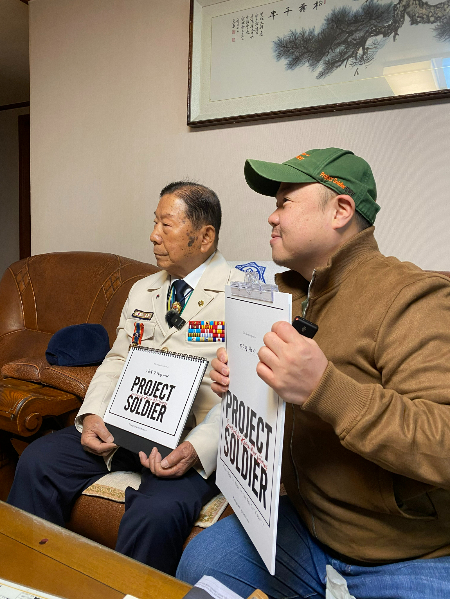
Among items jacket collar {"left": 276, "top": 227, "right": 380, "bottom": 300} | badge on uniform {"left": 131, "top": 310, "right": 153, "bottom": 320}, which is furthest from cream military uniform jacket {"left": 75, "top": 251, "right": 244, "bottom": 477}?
jacket collar {"left": 276, "top": 227, "right": 380, "bottom": 300}

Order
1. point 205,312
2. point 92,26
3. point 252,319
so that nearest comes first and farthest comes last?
point 252,319 → point 205,312 → point 92,26

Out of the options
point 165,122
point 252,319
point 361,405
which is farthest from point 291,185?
point 165,122

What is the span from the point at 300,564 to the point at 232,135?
5.98 ft

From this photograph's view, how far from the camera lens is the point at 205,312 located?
153cm

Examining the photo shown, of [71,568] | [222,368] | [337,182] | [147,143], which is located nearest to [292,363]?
[222,368]

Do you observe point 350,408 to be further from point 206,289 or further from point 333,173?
point 206,289

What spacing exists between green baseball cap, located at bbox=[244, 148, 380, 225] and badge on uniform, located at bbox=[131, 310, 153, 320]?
0.78m

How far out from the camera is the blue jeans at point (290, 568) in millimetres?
790

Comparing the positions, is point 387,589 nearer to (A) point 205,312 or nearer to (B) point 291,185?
(B) point 291,185

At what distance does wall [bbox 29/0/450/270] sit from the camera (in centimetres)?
178

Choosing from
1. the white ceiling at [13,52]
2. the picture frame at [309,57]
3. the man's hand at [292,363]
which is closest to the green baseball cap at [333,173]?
the man's hand at [292,363]

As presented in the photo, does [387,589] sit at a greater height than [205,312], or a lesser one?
lesser

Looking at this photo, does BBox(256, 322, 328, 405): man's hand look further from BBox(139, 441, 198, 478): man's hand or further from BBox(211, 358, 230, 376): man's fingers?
BBox(139, 441, 198, 478): man's hand

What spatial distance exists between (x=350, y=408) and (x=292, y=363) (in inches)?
4.4
